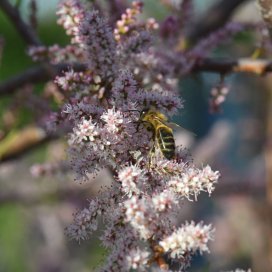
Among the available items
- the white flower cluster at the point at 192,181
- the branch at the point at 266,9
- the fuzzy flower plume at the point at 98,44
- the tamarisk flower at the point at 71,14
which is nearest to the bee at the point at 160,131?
the white flower cluster at the point at 192,181

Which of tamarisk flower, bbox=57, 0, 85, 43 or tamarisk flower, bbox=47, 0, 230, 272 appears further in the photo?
tamarisk flower, bbox=57, 0, 85, 43

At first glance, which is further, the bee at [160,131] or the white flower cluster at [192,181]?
the bee at [160,131]

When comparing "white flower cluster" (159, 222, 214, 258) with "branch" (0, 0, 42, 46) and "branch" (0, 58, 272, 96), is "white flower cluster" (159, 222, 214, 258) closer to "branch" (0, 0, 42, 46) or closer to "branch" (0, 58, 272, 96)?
"branch" (0, 58, 272, 96)

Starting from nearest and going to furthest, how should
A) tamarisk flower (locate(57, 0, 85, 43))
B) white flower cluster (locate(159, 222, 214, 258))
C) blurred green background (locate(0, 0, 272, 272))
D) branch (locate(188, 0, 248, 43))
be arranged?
white flower cluster (locate(159, 222, 214, 258))
tamarisk flower (locate(57, 0, 85, 43))
branch (locate(188, 0, 248, 43))
blurred green background (locate(0, 0, 272, 272))

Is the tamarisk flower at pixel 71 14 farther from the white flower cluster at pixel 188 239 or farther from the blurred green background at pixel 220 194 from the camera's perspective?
the blurred green background at pixel 220 194

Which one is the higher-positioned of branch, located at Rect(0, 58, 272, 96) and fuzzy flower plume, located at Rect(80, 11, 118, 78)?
branch, located at Rect(0, 58, 272, 96)

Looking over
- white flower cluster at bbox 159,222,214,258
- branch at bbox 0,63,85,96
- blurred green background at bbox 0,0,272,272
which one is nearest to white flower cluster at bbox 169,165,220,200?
white flower cluster at bbox 159,222,214,258

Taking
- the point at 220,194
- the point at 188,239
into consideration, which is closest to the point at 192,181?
the point at 188,239

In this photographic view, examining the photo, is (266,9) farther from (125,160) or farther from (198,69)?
(125,160)

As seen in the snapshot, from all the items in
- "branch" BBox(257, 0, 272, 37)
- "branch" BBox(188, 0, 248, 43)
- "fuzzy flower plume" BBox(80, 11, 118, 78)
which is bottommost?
"fuzzy flower plume" BBox(80, 11, 118, 78)
